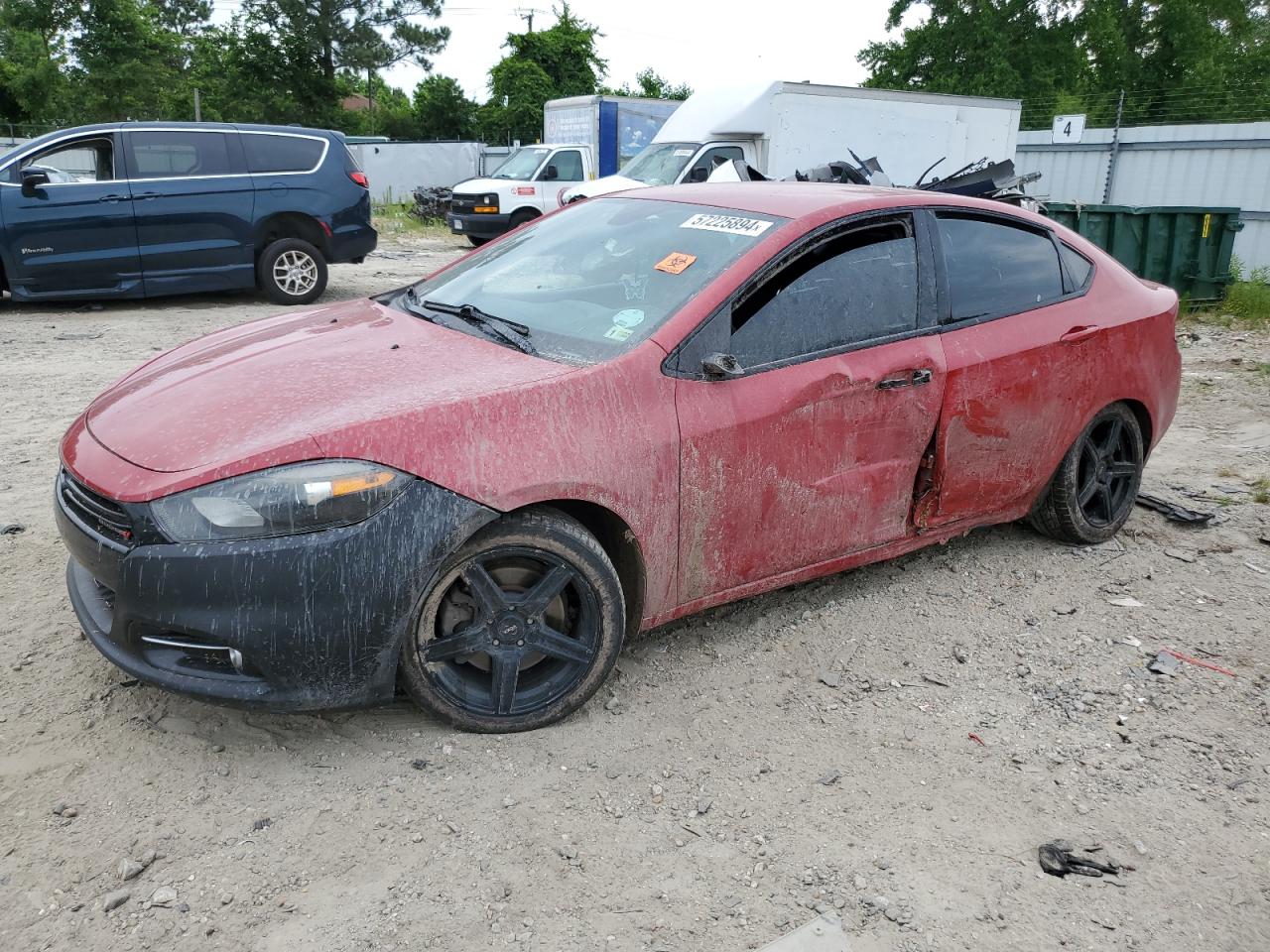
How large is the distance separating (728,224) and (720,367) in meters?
0.70

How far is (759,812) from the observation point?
282 cm

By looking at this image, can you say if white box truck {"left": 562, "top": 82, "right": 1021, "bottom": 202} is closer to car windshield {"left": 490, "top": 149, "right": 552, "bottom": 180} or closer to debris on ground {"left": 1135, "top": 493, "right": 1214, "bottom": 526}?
car windshield {"left": 490, "top": 149, "right": 552, "bottom": 180}

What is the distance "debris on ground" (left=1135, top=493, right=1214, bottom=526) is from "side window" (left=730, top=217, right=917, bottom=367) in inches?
88.8

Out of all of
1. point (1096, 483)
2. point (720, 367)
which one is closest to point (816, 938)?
point (720, 367)

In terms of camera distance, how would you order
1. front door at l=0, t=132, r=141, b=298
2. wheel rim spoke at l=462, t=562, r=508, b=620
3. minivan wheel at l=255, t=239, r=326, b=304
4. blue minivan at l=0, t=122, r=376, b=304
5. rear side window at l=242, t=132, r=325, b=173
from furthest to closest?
1. minivan wheel at l=255, t=239, r=326, b=304
2. rear side window at l=242, t=132, r=325, b=173
3. blue minivan at l=0, t=122, r=376, b=304
4. front door at l=0, t=132, r=141, b=298
5. wheel rim spoke at l=462, t=562, r=508, b=620

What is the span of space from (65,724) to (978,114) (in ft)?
47.7

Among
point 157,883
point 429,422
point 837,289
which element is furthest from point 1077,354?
point 157,883

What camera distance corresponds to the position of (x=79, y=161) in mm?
10227

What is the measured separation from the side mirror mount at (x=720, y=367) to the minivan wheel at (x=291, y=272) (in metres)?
8.89

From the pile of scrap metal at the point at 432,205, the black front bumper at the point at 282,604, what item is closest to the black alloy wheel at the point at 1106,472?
the black front bumper at the point at 282,604

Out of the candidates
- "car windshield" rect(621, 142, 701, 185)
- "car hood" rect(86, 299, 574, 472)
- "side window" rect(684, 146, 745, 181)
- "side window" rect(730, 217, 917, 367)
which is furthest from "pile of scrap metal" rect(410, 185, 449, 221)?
"side window" rect(730, 217, 917, 367)

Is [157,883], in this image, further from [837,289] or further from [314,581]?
[837,289]

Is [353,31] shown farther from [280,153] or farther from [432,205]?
[280,153]

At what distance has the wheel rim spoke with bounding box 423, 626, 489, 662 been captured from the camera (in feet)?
9.57
